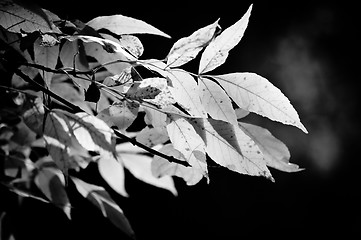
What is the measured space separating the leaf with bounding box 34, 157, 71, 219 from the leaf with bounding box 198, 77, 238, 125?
0.28 metres

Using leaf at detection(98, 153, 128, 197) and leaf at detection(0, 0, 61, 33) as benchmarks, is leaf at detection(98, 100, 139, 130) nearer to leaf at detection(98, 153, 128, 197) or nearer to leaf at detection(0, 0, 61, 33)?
leaf at detection(0, 0, 61, 33)

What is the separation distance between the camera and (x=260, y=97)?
0.35m

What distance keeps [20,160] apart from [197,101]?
317 mm

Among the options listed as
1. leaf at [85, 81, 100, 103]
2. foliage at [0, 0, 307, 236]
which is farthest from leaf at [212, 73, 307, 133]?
leaf at [85, 81, 100, 103]

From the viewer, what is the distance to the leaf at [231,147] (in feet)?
1.14

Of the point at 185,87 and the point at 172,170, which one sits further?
the point at 172,170

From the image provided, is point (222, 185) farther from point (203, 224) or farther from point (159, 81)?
point (159, 81)

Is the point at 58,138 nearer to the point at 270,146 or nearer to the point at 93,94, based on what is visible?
Result: the point at 93,94

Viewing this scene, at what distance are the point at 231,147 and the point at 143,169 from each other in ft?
1.16

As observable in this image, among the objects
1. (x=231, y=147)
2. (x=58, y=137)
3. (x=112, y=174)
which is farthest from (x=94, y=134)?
(x=112, y=174)

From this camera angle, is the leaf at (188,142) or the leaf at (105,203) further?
the leaf at (105,203)

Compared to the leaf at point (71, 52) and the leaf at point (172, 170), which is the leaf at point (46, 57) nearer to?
the leaf at point (71, 52)

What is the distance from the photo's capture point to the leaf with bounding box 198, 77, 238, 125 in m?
0.35

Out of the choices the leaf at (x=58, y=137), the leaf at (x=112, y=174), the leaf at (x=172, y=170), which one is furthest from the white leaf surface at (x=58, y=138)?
the leaf at (x=112, y=174)
